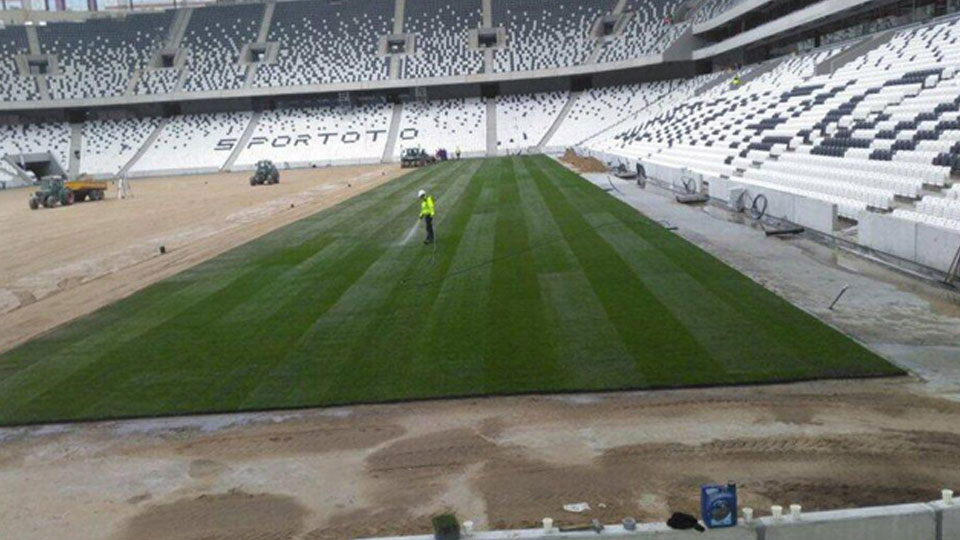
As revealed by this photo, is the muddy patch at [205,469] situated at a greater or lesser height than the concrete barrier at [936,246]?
lesser

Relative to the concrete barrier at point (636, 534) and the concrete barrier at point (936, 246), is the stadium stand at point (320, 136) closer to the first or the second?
the concrete barrier at point (936, 246)

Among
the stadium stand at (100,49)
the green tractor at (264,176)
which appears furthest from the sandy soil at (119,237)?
the stadium stand at (100,49)

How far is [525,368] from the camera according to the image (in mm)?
9750

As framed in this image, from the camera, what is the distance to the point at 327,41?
2931 inches

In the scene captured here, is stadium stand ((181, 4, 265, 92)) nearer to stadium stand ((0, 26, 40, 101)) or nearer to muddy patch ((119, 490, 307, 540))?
stadium stand ((0, 26, 40, 101))

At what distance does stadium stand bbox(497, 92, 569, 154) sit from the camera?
66.2 meters

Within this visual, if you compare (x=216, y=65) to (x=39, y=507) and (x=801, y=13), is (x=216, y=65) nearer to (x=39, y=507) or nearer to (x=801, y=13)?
(x=801, y=13)

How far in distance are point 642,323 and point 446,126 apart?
59.9 meters

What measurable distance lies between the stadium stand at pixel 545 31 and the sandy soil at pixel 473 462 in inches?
2469

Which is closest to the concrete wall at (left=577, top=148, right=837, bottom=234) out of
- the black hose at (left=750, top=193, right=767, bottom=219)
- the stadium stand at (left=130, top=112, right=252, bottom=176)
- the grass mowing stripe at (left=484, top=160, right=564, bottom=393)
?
the black hose at (left=750, top=193, right=767, bottom=219)

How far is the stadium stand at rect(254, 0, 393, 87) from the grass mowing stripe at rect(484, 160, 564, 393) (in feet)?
188

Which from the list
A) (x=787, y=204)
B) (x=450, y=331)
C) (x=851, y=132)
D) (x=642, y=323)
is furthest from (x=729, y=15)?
(x=450, y=331)

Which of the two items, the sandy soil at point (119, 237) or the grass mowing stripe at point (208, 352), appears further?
the sandy soil at point (119, 237)

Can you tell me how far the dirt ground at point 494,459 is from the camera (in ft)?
21.1
